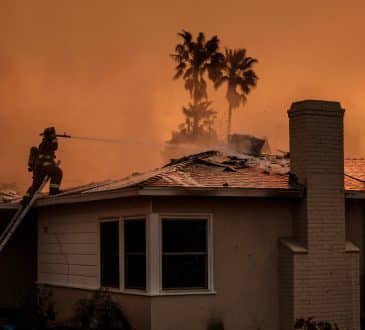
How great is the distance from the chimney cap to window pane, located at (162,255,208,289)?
331 centimetres

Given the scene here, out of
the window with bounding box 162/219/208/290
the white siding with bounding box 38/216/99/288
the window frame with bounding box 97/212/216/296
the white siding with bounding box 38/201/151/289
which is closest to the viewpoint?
the window frame with bounding box 97/212/216/296

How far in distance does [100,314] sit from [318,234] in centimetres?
438

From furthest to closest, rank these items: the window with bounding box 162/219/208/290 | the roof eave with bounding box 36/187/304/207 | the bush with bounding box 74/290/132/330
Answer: the bush with bounding box 74/290/132/330
the window with bounding box 162/219/208/290
the roof eave with bounding box 36/187/304/207

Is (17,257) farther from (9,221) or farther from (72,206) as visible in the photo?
(72,206)

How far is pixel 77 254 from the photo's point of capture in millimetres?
19609

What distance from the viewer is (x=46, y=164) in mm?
22172

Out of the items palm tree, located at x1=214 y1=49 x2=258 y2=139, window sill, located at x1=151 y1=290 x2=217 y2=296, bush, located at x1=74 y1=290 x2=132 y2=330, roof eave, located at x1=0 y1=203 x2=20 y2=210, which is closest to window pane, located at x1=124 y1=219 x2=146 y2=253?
window sill, located at x1=151 y1=290 x2=217 y2=296

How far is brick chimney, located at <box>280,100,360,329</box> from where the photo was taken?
17.4 m

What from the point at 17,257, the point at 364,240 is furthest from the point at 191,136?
the point at 364,240

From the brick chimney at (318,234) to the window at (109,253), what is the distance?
3.14 meters

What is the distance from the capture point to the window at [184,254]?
17.0m

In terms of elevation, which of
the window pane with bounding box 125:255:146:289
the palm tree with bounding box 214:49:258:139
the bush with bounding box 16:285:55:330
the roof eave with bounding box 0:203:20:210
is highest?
the palm tree with bounding box 214:49:258:139

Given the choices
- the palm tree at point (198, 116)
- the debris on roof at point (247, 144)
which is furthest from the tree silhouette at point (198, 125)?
the debris on roof at point (247, 144)

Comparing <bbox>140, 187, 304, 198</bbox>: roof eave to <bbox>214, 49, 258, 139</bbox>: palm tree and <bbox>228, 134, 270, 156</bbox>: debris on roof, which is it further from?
<bbox>214, 49, 258, 139</bbox>: palm tree
